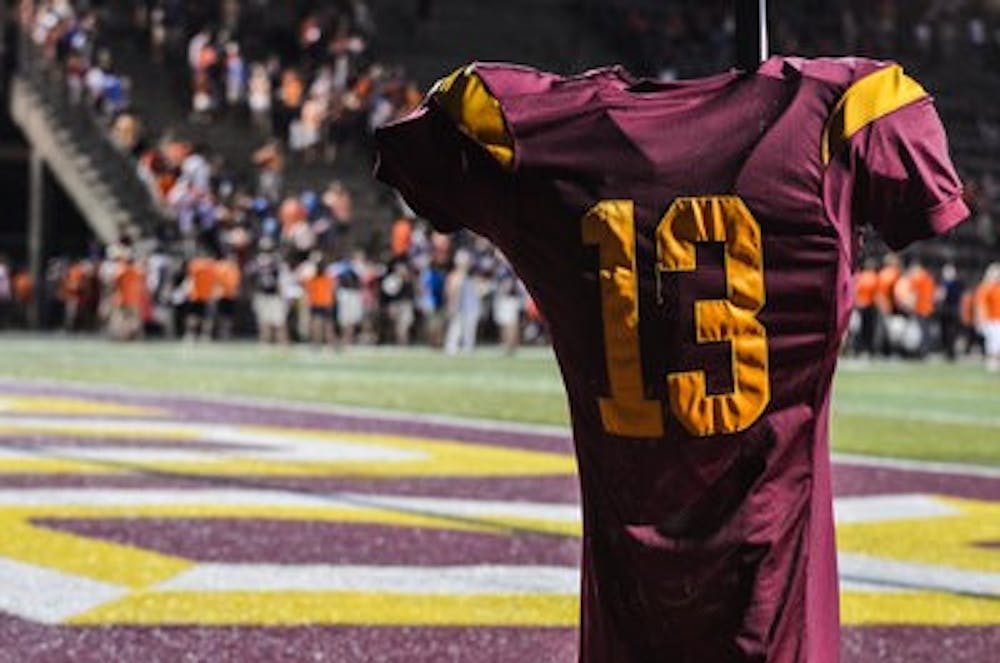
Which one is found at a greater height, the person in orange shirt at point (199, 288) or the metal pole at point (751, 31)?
the metal pole at point (751, 31)

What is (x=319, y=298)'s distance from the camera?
25828 mm

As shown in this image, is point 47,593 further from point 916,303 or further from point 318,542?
point 916,303

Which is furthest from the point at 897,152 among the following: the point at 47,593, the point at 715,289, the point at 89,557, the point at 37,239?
the point at 37,239

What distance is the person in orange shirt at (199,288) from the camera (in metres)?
26.4

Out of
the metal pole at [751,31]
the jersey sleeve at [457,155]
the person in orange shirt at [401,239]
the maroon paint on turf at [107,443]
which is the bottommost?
the maroon paint on turf at [107,443]

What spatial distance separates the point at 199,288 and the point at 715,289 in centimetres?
2420

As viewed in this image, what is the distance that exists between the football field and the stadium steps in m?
14.2

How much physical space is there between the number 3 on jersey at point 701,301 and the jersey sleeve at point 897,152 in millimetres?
164

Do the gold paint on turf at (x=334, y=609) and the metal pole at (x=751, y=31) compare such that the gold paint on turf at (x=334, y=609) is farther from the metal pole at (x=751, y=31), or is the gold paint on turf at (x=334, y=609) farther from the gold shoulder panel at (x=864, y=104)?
the gold shoulder panel at (x=864, y=104)

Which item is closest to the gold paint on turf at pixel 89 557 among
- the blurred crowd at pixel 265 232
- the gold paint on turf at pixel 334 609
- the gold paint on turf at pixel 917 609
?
the gold paint on turf at pixel 334 609

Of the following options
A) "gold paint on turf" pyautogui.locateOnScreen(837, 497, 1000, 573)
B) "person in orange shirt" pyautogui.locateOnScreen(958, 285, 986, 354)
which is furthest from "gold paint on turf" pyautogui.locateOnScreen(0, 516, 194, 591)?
"person in orange shirt" pyautogui.locateOnScreen(958, 285, 986, 354)

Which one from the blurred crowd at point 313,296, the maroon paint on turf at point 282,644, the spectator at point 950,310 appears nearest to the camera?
the maroon paint on turf at point 282,644

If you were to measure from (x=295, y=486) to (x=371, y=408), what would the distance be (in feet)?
17.4


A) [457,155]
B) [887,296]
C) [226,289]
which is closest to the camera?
[457,155]
